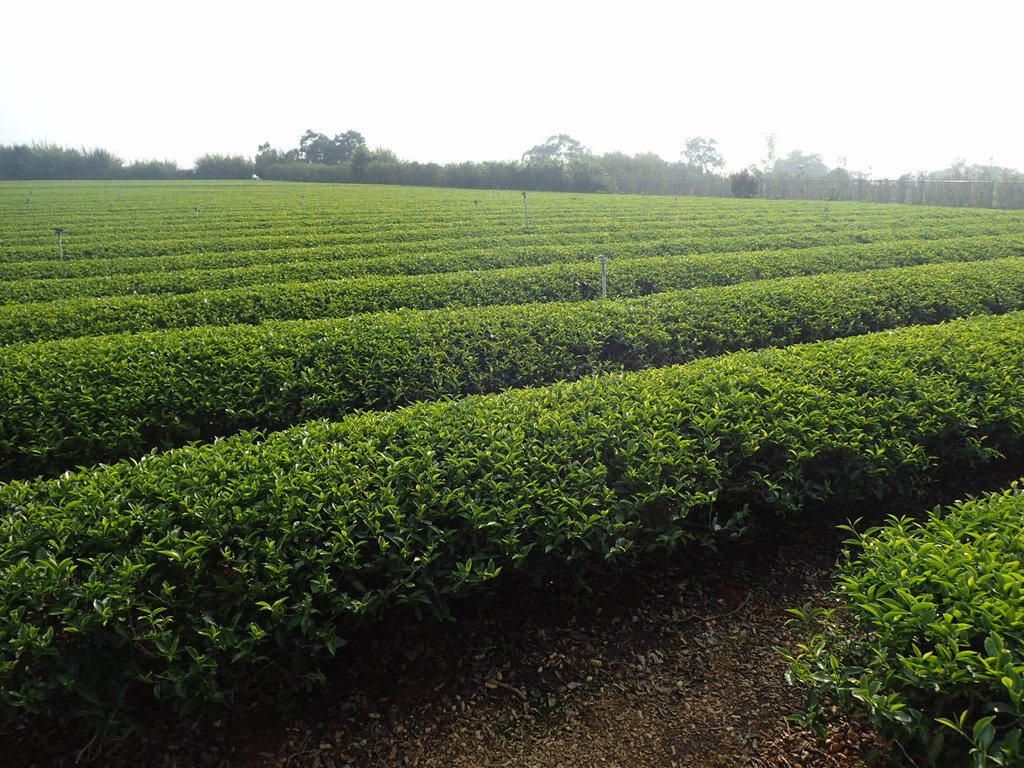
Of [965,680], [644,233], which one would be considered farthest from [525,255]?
[965,680]

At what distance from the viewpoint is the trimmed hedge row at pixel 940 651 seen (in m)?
1.93

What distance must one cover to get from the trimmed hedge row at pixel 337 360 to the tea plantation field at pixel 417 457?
0.09 ft

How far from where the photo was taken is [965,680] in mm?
1944

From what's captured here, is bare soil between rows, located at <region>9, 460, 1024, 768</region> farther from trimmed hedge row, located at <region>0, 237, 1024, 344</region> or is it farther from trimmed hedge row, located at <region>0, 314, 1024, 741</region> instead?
trimmed hedge row, located at <region>0, 237, 1024, 344</region>

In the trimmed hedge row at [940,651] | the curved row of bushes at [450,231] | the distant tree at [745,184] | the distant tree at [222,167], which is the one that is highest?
the distant tree at [222,167]

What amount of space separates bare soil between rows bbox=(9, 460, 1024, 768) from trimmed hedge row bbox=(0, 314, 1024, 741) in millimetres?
209

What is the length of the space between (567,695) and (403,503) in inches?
45.1

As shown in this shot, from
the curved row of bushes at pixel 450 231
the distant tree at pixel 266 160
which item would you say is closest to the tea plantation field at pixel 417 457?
the curved row of bushes at pixel 450 231

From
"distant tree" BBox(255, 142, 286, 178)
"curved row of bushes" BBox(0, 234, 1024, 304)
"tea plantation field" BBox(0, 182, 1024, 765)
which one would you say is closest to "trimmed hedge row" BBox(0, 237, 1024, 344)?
"tea plantation field" BBox(0, 182, 1024, 765)

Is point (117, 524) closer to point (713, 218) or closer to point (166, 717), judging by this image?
point (166, 717)

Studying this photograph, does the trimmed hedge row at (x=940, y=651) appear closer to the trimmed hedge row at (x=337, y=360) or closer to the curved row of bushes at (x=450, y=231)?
the trimmed hedge row at (x=337, y=360)

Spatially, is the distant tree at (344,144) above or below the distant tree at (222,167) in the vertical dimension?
above

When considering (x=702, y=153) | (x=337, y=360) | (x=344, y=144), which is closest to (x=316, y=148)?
(x=344, y=144)

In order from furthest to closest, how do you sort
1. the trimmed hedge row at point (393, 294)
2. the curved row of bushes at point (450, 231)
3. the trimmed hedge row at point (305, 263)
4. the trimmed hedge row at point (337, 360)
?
the curved row of bushes at point (450, 231), the trimmed hedge row at point (305, 263), the trimmed hedge row at point (393, 294), the trimmed hedge row at point (337, 360)
